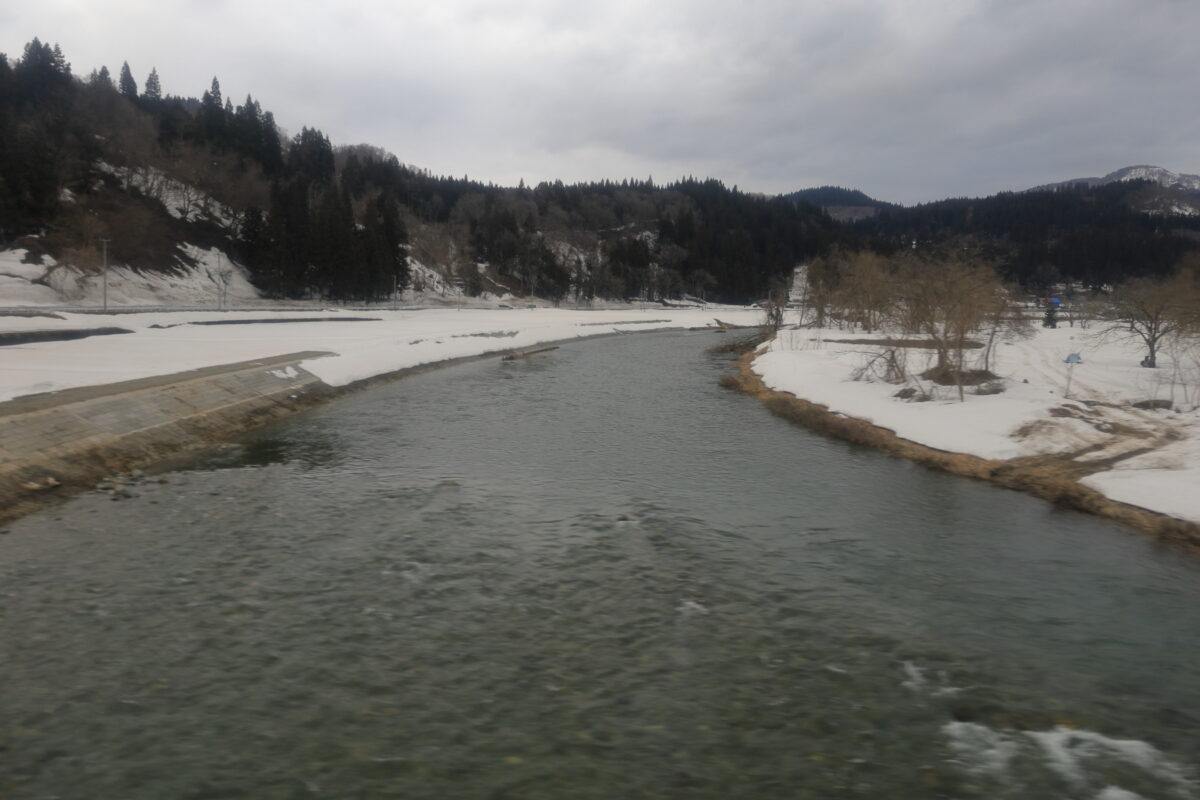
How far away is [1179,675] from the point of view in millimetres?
7699

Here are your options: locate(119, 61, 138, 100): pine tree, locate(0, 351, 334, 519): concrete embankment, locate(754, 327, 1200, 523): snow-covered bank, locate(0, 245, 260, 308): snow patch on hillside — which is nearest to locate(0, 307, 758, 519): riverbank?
locate(0, 351, 334, 519): concrete embankment

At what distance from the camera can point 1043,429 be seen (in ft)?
61.3

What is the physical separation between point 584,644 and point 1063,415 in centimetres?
1721

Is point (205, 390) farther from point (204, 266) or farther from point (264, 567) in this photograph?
point (204, 266)

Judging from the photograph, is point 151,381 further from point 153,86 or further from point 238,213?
point 153,86

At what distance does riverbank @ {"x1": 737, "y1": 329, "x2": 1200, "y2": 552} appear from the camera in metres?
14.2

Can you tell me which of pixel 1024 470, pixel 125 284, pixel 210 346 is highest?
pixel 125 284

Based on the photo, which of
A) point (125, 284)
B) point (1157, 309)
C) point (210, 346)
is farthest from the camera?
point (125, 284)

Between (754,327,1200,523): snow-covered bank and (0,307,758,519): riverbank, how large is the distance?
59.4 feet

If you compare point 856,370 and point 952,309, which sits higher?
point 952,309

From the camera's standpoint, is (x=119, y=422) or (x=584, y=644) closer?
(x=584, y=644)

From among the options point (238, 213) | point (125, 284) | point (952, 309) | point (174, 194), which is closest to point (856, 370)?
point (952, 309)

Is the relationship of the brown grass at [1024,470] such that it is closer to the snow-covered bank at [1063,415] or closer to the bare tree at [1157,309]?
the snow-covered bank at [1063,415]

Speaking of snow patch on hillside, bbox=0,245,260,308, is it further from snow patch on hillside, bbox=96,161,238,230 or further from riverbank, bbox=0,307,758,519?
riverbank, bbox=0,307,758,519
